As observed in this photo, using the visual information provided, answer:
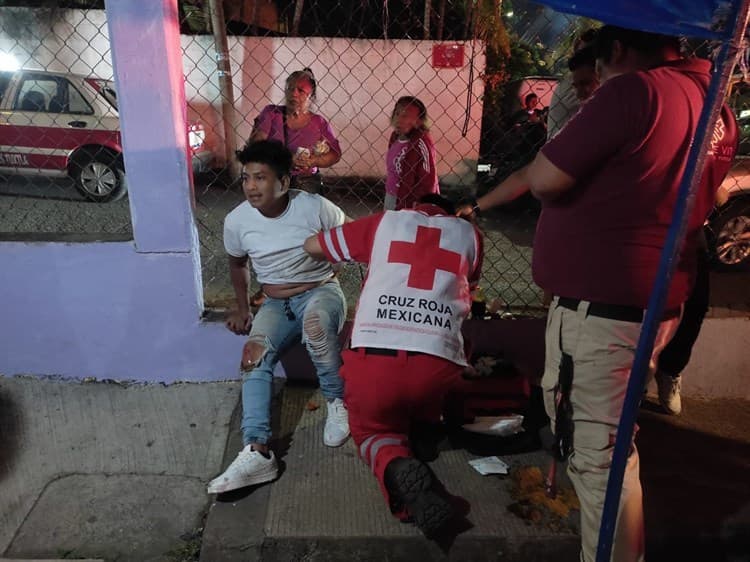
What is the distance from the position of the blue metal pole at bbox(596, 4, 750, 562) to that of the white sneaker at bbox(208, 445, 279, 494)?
4.46 ft

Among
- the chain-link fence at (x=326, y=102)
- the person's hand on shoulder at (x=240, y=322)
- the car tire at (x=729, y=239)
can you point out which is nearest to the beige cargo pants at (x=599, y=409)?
the person's hand on shoulder at (x=240, y=322)

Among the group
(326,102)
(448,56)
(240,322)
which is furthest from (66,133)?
(448,56)

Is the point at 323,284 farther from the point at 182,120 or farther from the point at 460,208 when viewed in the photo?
the point at 182,120

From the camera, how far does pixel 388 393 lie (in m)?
2.22

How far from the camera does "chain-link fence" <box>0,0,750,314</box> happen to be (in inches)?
250

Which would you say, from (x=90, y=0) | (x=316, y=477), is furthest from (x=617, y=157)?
(x=90, y=0)

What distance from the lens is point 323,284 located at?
2.92 m

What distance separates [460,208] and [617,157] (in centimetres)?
81

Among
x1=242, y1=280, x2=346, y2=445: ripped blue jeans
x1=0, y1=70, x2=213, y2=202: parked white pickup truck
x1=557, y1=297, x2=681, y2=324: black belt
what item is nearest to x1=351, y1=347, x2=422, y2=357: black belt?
x1=242, y1=280, x2=346, y2=445: ripped blue jeans

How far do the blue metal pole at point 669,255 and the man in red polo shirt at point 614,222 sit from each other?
0.72 feet

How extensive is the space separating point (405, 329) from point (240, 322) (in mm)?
1181

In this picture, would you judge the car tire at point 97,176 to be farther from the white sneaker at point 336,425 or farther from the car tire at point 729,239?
the car tire at point 729,239

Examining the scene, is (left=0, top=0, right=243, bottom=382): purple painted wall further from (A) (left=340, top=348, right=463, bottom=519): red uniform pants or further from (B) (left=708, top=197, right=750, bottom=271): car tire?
(B) (left=708, top=197, right=750, bottom=271): car tire

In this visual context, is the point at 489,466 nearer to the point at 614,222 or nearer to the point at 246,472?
the point at 246,472
